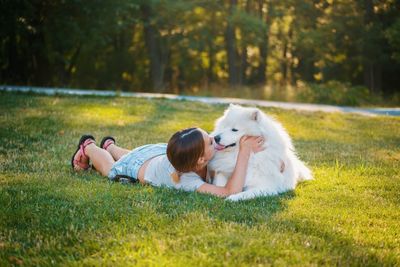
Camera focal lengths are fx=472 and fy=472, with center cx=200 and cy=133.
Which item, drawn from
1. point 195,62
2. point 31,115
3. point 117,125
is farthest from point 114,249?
point 195,62

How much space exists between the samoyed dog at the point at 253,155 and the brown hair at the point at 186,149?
35 cm

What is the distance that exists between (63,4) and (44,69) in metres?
3.90

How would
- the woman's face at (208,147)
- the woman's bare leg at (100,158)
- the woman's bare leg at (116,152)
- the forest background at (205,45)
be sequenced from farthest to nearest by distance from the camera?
1. the forest background at (205,45)
2. the woman's bare leg at (116,152)
3. the woman's bare leg at (100,158)
4. the woman's face at (208,147)

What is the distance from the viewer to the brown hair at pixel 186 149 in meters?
4.57

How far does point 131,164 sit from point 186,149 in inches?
41.6

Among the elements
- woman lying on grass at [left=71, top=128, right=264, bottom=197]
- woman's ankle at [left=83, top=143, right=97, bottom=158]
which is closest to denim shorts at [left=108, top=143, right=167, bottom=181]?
woman lying on grass at [left=71, top=128, right=264, bottom=197]

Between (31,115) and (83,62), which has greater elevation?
(83,62)

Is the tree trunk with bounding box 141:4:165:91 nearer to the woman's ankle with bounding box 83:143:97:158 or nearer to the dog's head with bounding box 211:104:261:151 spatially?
the woman's ankle with bounding box 83:143:97:158

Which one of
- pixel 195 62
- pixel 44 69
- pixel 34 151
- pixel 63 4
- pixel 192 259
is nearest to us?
pixel 192 259

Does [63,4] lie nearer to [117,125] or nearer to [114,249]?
[117,125]

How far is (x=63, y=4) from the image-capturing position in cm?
2381

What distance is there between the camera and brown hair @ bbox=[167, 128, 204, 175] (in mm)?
4570

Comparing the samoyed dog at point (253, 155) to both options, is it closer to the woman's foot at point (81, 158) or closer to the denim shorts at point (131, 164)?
the denim shorts at point (131, 164)

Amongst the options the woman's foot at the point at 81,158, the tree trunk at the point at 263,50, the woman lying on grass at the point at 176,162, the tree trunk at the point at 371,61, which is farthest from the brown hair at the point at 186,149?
the tree trunk at the point at 263,50
